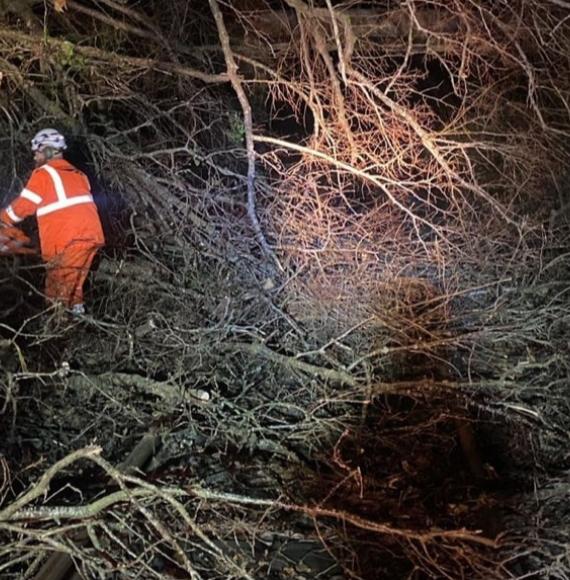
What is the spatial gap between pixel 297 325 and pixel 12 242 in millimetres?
2402

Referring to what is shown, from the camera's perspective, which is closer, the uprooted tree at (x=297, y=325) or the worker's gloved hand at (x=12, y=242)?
the uprooted tree at (x=297, y=325)

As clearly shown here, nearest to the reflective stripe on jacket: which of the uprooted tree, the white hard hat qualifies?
the white hard hat

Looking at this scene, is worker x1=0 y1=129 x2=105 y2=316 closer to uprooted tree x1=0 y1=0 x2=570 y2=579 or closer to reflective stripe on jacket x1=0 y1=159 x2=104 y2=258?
reflective stripe on jacket x1=0 y1=159 x2=104 y2=258

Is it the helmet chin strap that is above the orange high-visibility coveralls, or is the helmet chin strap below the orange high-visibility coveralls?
above

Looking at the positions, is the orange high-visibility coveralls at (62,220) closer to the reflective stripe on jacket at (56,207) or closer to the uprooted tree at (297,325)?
the reflective stripe on jacket at (56,207)

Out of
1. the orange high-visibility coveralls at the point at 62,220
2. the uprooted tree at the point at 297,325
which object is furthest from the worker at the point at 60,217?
the uprooted tree at the point at 297,325

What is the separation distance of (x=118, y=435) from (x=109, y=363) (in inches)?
34.2

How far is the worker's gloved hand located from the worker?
63 mm

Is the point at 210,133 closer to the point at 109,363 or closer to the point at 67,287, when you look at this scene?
the point at 67,287

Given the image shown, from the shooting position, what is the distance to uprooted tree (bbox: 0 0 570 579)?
3.88m

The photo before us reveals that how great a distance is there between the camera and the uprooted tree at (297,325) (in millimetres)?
3877

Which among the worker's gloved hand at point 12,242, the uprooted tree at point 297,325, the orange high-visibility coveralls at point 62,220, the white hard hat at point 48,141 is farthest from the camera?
the white hard hat at point 48,141

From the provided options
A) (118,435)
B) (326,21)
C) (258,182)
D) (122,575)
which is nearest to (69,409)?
(118,435)

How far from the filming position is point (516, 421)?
5.14 meters
